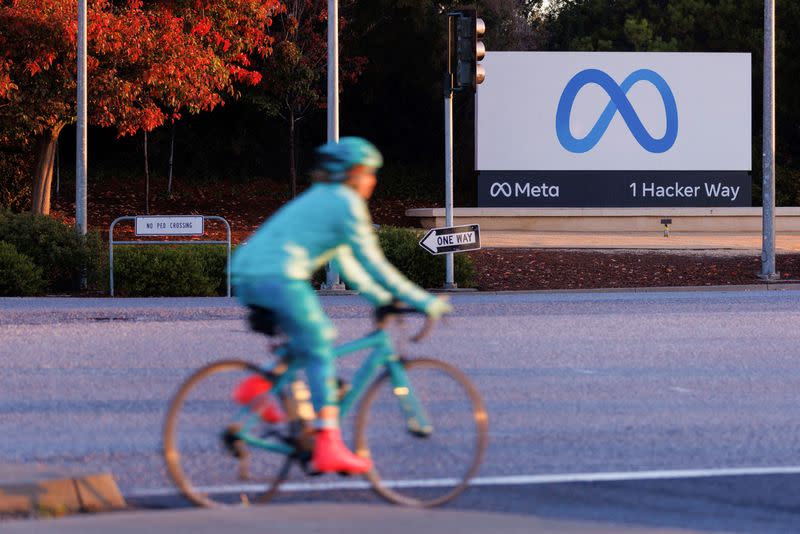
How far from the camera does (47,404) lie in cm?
962

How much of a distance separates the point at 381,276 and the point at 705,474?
2.23 metres

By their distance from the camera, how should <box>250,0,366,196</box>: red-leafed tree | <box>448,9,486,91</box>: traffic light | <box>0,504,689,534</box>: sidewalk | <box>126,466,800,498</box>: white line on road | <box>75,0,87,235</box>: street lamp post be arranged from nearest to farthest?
<box>0,504,689,534</box>: sidewalk < <box>126,466,800,498</box>: white line on road < <box>448,9,486,91</box>: traffic light < <box>75,0,87,235</box>: street lamp post < <box>250,0,366,196</box>: red-leafed tree

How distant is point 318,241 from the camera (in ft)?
20.0

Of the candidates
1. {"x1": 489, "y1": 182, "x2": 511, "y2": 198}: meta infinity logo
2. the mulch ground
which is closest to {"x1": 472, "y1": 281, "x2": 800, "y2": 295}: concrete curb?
the mulch ground

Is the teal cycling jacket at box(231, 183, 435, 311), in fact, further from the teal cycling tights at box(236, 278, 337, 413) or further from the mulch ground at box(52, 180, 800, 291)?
the mulch ground at box(52, 180, 800, 291)

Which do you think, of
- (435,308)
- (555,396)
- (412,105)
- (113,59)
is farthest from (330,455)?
(412,105)

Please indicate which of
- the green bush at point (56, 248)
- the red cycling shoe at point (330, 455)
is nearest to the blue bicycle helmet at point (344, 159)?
the red cycling shoe at point (330, 455)

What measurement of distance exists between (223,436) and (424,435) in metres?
0.92

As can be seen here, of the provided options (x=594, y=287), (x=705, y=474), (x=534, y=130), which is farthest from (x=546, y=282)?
(x=705, y=474)

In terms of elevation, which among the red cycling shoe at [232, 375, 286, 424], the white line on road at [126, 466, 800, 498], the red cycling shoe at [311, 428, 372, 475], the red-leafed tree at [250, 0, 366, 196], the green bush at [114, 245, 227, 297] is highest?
the red-leafed tree at [250, 0, 366, 196]

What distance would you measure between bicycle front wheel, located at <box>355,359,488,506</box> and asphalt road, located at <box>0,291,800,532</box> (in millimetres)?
100

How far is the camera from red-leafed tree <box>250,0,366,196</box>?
117 feet

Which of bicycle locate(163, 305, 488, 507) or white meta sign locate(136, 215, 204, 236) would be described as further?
white meta sign locate(136, 215, 204, 236)

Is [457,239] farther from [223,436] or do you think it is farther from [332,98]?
[223,436]
